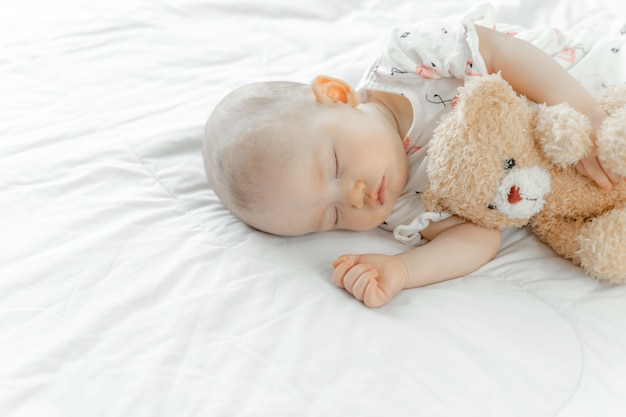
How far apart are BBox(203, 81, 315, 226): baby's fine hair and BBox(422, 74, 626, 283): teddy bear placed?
24cm

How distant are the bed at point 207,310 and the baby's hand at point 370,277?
0.02 m

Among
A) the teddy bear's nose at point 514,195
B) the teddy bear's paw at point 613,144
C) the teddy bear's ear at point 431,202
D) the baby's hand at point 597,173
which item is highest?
the teddy bear's paw at point 613,144

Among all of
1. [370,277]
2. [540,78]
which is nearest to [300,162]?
[370,277]

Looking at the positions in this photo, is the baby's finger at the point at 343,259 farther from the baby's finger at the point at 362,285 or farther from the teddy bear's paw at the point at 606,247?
the teddy bear's paw at the point at 606,247

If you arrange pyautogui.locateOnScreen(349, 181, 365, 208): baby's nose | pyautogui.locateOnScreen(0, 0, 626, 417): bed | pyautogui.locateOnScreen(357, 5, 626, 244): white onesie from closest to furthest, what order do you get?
1. pyautogui.locateOnScreen(0, 0, 626, 417): bed
2. pyautogui.locateOnScreen(349, 181, 365, 208): baby's nose
3. pyautogui.locateOnScreen(357, 5, 626, 244): white onesie

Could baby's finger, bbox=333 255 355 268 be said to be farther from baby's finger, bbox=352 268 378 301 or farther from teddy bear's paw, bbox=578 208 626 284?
teddy bear's paw, bbox=578 208 626 284

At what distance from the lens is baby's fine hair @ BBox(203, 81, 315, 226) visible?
3.36 feet

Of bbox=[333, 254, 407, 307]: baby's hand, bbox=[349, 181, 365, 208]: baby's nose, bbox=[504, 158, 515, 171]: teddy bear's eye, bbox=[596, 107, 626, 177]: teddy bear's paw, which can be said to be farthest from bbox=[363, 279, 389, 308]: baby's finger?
bbox=[596, 107, 626, 177]: teddy bear's paw

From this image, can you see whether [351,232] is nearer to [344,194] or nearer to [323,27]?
[344,194]

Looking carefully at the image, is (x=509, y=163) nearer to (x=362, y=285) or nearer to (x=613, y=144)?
(x=613, y=144)

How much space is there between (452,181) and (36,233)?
2.15 feet

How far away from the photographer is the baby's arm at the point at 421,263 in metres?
0.97

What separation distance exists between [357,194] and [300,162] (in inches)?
4.2

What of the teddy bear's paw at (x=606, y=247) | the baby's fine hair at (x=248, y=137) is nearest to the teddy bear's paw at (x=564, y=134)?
the teddy bear's paw at (x=606, y=247)
